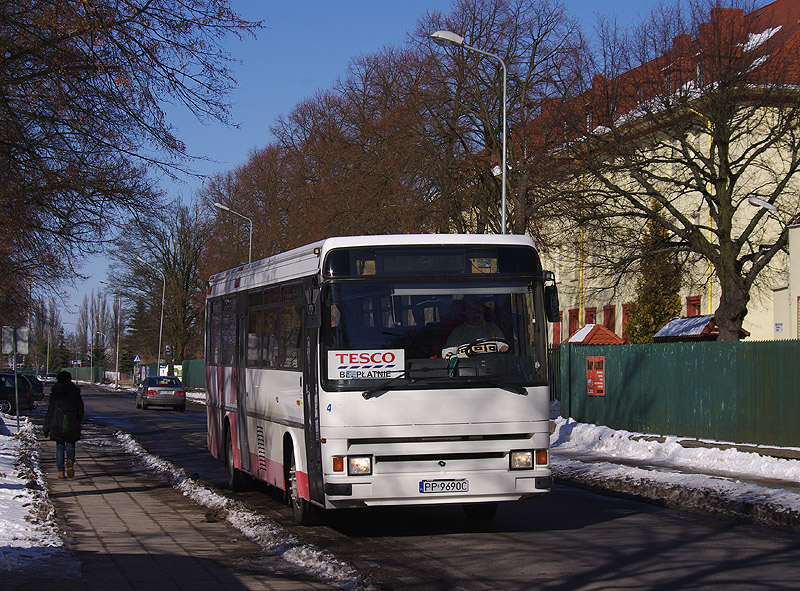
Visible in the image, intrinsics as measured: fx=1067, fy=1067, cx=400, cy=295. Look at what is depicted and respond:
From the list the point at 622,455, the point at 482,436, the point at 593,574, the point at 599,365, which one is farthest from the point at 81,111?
the point at 599,365

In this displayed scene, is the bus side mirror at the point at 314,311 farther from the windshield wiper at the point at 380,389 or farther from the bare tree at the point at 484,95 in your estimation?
the bare tree at the point at 484,95

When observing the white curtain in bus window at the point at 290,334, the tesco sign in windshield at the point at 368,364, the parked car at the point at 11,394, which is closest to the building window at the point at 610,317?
the parked car at the point at 11,394

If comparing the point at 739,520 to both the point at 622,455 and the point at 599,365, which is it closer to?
the point at 622,455

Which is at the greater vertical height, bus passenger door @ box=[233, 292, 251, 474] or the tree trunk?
the tree trunk

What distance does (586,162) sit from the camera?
32.6 m

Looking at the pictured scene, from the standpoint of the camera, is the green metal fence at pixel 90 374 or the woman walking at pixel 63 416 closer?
the woman walking at pixel 63 416

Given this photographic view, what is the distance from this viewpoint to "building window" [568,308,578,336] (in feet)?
185

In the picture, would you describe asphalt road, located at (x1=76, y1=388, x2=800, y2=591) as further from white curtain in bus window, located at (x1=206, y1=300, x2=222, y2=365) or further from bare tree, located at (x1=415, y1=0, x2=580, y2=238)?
bare tree, located at (x1=415, y1=0, x2=580, y2=238)

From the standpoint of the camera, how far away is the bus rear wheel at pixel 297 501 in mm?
11867

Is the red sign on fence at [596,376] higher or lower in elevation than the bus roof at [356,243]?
lower

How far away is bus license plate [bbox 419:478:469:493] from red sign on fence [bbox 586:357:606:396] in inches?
717

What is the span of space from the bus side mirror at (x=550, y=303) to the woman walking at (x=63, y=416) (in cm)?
884

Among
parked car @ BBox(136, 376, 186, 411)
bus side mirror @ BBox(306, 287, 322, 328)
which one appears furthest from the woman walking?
parked car @ BBox(136, 376, 186, 411)

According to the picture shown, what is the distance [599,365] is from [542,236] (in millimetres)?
10876
